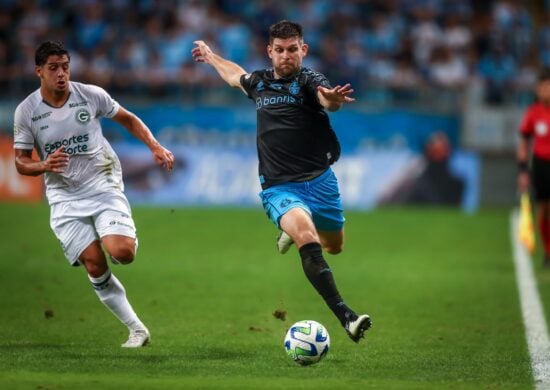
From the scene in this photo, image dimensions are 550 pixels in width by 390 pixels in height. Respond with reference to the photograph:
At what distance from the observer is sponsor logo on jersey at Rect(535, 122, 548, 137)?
14836 mm

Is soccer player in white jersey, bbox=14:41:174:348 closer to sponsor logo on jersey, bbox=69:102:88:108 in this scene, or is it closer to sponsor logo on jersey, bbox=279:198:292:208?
sponsor logo on jersey, bbox=69:102:88:108

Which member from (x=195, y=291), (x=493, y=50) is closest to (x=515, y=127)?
(x=493, y=50)

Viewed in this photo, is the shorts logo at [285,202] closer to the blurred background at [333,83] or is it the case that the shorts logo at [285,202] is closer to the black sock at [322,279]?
the black sock at [322,279]

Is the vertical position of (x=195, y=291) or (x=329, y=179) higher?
(x=329, y=179)

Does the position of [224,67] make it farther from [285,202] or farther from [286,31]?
[285,202]

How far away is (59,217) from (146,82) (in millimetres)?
15125

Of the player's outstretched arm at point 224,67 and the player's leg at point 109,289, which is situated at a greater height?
the player's outstretched arm at point 224,67

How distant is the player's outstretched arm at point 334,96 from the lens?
7.86 m

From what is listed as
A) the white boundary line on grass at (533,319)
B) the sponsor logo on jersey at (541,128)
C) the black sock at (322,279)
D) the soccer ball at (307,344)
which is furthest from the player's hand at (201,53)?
the sponsor logo on jersey at (541,128)

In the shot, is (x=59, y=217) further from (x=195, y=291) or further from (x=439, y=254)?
(x=439, y=254)

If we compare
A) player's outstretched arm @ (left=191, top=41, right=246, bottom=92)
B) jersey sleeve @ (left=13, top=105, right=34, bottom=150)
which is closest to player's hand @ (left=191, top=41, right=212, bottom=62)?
player's outstretched arm @ (left=191, top=41, right=246, bottom=92)

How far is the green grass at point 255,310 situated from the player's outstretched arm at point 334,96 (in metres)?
1.87

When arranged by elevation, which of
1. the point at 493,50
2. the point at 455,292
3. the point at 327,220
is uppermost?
the point at 493,50

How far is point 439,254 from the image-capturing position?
16.4m
